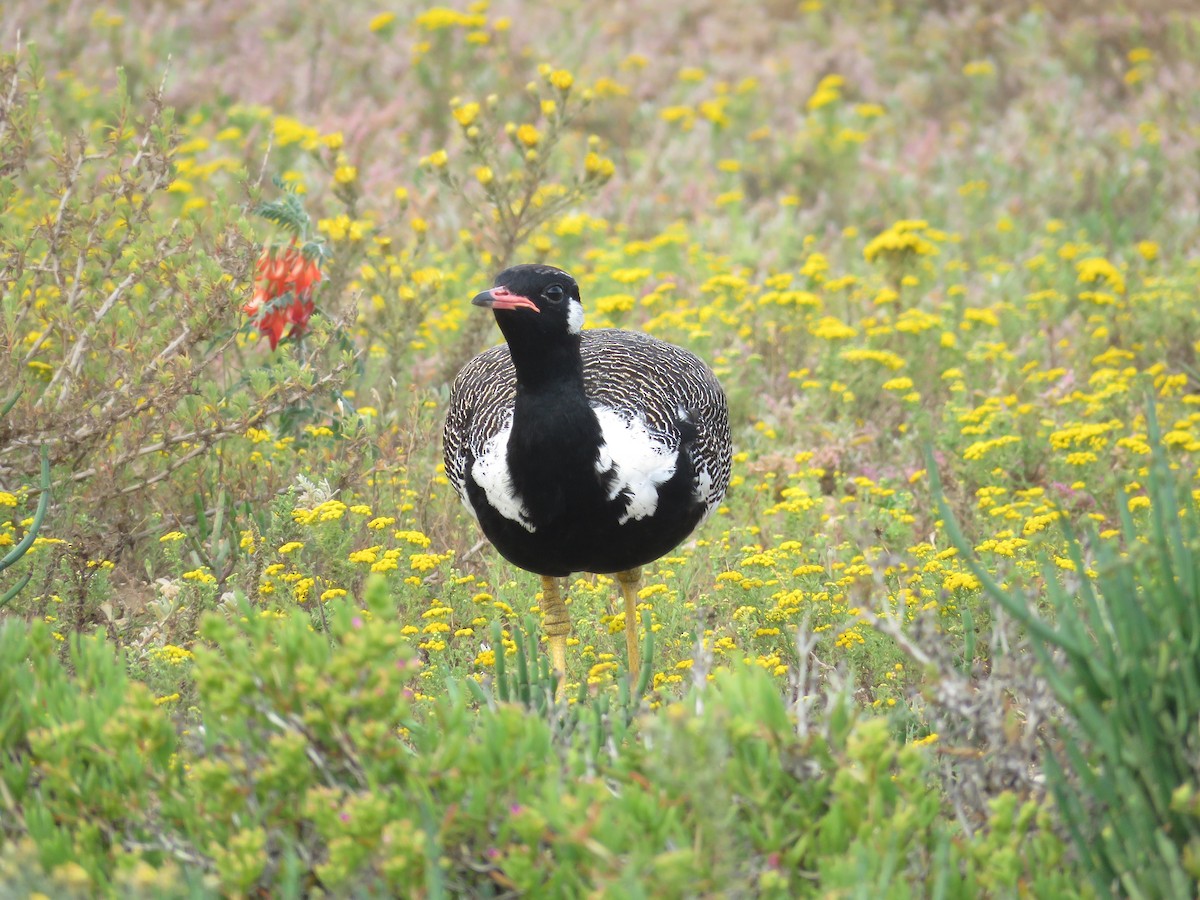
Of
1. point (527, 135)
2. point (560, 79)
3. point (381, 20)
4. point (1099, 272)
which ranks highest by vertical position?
point (381, 20)

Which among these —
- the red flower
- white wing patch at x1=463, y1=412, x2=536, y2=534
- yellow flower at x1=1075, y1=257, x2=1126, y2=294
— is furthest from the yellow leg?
yellow flower at x1=1075, y1=257, x2=1126, y2=294

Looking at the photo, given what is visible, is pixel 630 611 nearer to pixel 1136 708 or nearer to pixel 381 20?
pixel 1136 708

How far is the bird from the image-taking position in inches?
163

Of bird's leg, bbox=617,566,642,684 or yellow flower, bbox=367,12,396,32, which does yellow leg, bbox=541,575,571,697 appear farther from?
yellow flower, bbox=367,12,396,32

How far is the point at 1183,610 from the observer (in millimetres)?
2678

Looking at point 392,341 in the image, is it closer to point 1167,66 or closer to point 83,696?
point 83,696

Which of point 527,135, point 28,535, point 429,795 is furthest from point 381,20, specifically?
point 429,795

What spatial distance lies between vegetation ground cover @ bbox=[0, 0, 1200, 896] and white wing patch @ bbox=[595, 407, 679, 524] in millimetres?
390

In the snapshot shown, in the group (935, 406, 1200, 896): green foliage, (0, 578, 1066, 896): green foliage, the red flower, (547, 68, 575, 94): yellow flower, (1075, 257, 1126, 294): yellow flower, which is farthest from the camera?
(1075, 257, 1126, 294): yellow flower

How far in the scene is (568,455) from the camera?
13.6 ft

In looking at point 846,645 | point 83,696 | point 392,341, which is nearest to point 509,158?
point 392,341

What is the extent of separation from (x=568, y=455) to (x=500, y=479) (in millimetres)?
224

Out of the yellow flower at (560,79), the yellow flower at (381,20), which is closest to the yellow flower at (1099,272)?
the yellow flower at (560,79)

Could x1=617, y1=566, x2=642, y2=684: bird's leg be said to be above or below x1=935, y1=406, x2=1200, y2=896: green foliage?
above
